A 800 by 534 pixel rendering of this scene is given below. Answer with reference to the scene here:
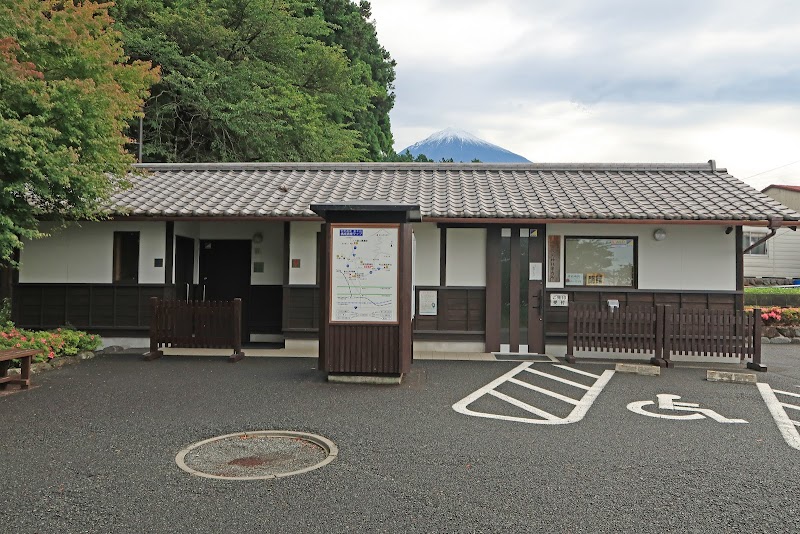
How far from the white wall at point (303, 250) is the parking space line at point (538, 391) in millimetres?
4139

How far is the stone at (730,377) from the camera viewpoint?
26.2ft

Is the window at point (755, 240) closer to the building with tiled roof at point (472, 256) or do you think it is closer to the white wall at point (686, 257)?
the building with tiled roof at point (472, 256)

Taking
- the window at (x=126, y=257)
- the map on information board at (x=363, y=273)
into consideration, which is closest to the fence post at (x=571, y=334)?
the map on information board at (x=363, y=273)

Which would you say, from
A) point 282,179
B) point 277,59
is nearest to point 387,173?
point 282,179

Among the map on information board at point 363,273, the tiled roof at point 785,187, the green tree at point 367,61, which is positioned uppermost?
the green tree at point 367,61

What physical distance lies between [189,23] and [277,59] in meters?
3.64

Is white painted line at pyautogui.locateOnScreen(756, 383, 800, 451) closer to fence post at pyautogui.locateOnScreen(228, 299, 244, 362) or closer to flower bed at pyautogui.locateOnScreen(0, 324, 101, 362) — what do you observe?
fence post at pyautogui.locateOnScreen(228, 299, 244, 362)

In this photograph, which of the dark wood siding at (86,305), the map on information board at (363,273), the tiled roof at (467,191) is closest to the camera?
the map on information board at (363,273)

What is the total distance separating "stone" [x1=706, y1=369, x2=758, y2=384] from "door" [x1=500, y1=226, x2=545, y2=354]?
2.84 metres

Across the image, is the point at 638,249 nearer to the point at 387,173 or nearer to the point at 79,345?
the point at 387,173

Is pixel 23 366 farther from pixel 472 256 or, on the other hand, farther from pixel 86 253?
pixel 472 256

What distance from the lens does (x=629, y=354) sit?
9984mm

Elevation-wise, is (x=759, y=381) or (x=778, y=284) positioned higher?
(x=778, y=284)

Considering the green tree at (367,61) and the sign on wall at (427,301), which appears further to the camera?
the green tree at (367,61)
